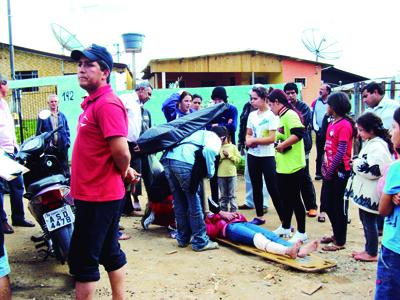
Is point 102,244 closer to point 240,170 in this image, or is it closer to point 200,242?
point 200,242

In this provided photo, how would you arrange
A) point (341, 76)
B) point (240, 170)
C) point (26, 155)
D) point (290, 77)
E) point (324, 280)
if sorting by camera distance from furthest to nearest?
point (341, 76), point (290, 77), point (240, 170), point (26, 155), point (324, 280)

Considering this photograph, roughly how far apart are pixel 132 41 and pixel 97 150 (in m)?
14.1

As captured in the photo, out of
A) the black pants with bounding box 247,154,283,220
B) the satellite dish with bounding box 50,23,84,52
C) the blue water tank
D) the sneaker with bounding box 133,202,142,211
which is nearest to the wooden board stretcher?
the black pants with bounding box 247,154,283,220

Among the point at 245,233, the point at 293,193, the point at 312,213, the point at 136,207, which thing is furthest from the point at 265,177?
the point at 136,207

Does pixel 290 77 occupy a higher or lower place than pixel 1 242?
higher

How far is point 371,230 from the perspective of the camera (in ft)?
14.3

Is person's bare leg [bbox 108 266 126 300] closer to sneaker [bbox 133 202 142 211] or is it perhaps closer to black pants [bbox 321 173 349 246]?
black pants [bbox 321 173 349 246]

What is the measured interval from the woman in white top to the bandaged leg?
919 mm

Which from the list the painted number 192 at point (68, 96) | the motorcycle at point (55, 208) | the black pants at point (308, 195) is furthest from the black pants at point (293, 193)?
the painted number 192 at point (68, 96)

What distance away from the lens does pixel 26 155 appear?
166 inches

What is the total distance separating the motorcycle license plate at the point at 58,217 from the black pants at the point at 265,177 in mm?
2626

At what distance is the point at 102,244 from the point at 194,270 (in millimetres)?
1539

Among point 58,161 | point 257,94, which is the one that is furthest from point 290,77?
point 58,161

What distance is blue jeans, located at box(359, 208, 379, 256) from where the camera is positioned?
4352 mm
